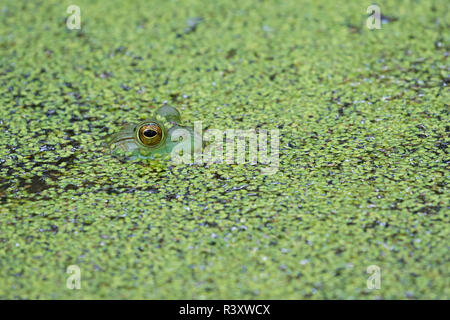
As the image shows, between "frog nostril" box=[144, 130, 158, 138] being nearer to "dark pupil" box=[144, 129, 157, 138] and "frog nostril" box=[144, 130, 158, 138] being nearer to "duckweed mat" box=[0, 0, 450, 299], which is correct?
"dark pupil" box=[144, 129, 157, 138]

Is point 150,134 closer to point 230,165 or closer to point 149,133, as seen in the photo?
point 149,133

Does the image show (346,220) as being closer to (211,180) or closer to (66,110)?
(211,180)

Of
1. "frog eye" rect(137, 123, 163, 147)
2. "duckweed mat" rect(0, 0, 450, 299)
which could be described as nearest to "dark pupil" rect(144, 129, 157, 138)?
"frog eye" rect(137, 123, 163, 147)

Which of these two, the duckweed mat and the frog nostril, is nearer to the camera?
the duckweed mat

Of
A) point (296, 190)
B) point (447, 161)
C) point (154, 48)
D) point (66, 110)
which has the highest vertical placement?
point (154, 48)
